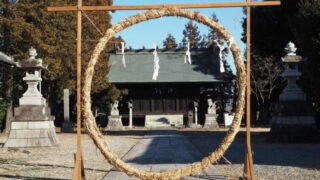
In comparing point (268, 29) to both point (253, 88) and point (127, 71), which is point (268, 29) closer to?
point (253, 88)

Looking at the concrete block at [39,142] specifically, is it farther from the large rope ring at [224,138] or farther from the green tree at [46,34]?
the large rope ring at [224,138]

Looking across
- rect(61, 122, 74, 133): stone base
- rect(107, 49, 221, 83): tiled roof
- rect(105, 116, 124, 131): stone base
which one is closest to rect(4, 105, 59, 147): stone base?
rect(61, 122, 74, 133): stone base

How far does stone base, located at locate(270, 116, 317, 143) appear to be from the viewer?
48.1ft

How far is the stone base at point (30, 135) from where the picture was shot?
14.5 m

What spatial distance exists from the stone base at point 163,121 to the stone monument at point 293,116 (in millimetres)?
15204

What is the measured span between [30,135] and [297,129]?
31.5 feet

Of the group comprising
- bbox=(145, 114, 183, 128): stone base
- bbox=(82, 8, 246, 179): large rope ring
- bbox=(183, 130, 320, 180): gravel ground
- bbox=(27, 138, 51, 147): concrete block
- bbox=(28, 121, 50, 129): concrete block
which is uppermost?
bbox=(82, 8, 246, 179): large rope ring

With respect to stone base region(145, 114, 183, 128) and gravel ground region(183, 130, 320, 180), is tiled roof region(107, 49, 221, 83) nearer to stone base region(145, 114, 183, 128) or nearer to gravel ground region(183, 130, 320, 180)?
stone base region(145, 114, 183, 128)

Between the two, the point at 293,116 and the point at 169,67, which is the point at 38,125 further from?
the point at 169,67

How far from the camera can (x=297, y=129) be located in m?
14.7

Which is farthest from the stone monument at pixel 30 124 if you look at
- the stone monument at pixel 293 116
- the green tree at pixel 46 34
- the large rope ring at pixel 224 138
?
the large rope ring at pixel 224 138

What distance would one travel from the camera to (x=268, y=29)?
2464 centimetres

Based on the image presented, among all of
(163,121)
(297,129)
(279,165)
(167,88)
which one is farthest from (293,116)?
(167,88)

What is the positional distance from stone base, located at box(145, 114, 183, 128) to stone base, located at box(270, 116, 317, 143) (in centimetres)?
1526
